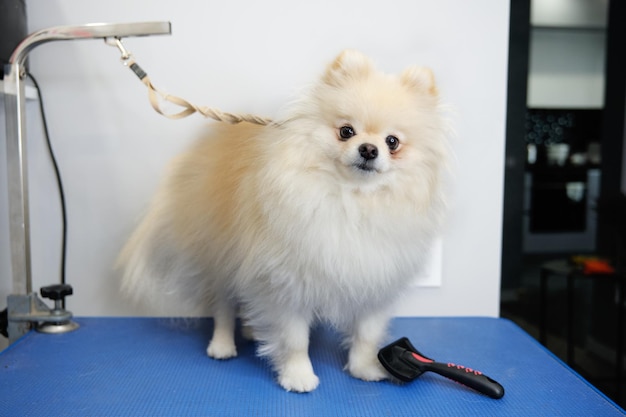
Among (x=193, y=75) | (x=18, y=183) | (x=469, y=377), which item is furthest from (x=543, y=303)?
(x=18, y=183)

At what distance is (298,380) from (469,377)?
0.36m

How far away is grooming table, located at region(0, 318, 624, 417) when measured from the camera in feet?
3.49

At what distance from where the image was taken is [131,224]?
5.36ft

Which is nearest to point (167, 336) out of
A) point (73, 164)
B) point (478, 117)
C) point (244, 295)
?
point (244, 295)

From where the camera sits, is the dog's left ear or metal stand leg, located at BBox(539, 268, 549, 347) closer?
the dog's left ear

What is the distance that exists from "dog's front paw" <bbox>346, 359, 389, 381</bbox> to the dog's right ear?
25.1 inches

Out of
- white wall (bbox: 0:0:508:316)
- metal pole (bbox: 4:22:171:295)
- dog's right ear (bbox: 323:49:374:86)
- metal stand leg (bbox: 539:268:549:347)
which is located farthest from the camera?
metal stand leg (bbox: 539:268:549:347)

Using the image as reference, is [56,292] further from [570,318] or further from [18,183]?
[570,318]

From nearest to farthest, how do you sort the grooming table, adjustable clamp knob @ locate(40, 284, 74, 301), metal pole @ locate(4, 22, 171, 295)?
the grooming table, metal pole @ locate(4, 22, 171, 295), adjustable clamp knob @ locate(40, 284, 74, 301)

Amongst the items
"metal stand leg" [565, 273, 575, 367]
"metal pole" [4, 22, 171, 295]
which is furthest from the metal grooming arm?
"metal stand leg" [565, 273, 575, 367]

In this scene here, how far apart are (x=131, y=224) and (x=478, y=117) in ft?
3.61

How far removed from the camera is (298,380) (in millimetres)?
1160

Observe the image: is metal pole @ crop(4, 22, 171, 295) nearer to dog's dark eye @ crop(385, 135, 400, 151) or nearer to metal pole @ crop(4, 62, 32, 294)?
metal pole @ crop(4, 62, 32, 294)

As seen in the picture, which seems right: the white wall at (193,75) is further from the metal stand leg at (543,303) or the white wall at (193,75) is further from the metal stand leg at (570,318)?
the metal stand leg at (570,318)
